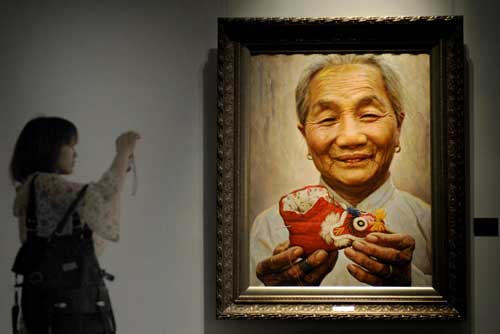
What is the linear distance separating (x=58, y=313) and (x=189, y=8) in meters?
1.12

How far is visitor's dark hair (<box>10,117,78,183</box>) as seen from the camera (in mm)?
2035

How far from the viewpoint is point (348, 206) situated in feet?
6.40

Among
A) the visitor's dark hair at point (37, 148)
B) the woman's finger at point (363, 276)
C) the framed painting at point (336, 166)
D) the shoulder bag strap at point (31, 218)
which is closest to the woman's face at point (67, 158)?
the visitor's dark hair at point (37, 148)

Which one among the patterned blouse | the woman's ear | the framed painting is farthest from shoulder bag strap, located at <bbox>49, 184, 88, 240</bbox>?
the woman's ear

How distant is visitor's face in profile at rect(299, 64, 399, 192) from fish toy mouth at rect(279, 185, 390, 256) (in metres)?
0.07

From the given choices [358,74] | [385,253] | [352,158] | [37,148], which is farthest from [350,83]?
[37,148]

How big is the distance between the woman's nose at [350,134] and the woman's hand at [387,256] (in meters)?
0.30

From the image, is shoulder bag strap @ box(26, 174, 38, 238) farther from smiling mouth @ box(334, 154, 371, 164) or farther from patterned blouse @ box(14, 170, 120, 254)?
smiling mouth @ box(334, 154, 371, 164)

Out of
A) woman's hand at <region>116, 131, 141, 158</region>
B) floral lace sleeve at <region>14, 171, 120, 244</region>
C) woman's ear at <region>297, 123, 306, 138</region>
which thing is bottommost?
floral lace sleeve at <region>14, 171, 120, 244</region>

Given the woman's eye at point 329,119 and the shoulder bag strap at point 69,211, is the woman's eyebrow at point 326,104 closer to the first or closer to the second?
the woman's eye at point 329,119

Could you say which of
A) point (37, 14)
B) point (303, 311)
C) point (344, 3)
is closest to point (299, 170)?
point (303, 311)

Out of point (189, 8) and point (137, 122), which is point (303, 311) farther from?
point (189, 8)

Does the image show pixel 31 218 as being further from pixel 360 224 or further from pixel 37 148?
pixel 360 224

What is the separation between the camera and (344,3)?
2008 mm
